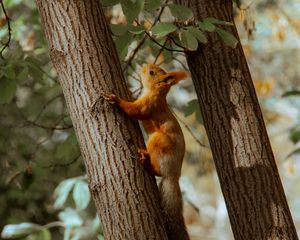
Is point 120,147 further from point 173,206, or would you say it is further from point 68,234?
point 68,234

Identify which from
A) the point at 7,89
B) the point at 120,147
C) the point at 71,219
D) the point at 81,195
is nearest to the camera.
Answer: the point at 120,147

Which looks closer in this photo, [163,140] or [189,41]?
[189,41]

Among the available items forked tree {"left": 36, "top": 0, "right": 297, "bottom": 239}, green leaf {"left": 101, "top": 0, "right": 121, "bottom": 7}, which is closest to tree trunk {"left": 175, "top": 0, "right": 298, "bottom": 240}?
forked tree {"left": 36, "top": 0, "right": 297, "bottom": 239}

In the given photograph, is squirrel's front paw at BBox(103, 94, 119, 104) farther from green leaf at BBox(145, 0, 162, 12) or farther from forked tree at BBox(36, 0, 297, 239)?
green leaf at BBox(145, 0, 162, 12)

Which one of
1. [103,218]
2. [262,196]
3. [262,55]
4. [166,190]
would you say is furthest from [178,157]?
[262,55]

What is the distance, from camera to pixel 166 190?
2.37 meters

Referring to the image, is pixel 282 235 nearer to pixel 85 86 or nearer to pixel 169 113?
pixel 169 113

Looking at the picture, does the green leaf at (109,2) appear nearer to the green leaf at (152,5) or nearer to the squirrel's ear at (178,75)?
the green leaf at (152,5)

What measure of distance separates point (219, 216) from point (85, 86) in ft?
21.7

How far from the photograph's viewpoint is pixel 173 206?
2340mm

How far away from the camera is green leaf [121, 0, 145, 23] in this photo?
2.15m

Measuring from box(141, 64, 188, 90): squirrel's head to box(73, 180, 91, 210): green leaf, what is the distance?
61 cm

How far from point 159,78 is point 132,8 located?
1.79 feet

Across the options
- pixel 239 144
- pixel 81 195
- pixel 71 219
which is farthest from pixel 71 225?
pixel 239 144
